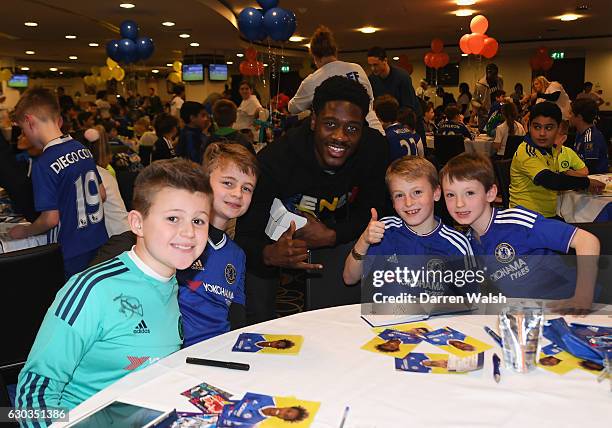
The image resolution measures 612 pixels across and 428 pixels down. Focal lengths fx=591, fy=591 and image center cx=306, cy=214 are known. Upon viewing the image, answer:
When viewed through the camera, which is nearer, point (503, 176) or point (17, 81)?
point (503, 176)

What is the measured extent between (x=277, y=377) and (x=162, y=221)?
20.6 inches

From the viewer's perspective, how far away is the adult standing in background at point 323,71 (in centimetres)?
459

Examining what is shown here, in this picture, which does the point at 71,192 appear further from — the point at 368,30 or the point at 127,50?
the point at 368,30

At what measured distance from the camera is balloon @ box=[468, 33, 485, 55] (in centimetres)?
1111

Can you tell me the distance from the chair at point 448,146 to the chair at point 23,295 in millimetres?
6711

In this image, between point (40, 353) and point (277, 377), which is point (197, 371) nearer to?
point (277, 377)

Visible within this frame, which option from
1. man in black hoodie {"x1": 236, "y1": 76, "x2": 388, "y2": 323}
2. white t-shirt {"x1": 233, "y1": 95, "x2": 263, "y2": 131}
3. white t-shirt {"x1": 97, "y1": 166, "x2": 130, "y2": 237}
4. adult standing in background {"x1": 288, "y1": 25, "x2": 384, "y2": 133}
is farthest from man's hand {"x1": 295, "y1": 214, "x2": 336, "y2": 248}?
white t-shirt {"x1": 233, "y1": 95, "x2": 263, "y2": 131}

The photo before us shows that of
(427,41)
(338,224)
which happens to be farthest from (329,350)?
(427,41)

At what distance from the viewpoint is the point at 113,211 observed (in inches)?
141

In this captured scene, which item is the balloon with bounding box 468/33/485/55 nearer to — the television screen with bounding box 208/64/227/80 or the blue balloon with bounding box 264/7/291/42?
the blue balloon with bounding box 264/7/291/42

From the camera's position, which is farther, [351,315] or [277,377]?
[351,315]

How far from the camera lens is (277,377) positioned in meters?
1.39

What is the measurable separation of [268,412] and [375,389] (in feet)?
0.83

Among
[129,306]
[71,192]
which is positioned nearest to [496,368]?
[129,306]
